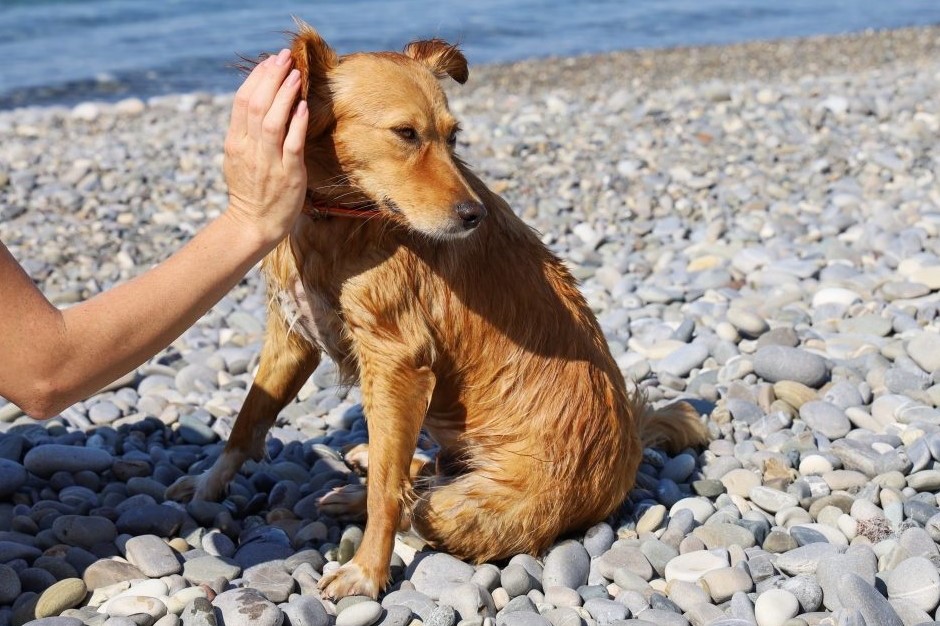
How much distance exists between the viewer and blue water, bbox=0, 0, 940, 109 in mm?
18219

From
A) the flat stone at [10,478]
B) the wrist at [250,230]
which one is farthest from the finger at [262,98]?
the flat stone at [10,478]

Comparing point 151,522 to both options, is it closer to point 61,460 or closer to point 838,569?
point 61,460

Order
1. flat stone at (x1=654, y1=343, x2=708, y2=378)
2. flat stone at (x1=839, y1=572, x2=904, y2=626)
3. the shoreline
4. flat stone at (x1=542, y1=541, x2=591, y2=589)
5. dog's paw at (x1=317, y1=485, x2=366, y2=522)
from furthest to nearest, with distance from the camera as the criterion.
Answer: the shoreline < flat stone at (x1=654, y1=343, x2=708, y2=378) < dog's paw at (x1=317, y1=485, x2=366, y2=522) < flat stone at (x1=542, y1=541, x2=591, y2=589) < flat stone at (x1=839, y1=572, x2=904, y2=626)

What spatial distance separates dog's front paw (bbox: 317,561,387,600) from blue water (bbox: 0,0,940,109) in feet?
48.4

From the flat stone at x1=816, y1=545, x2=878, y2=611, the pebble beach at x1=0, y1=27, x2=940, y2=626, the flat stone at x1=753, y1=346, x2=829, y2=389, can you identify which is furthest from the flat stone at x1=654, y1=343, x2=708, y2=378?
the flat stone at x1=816, y1=545, x2=878, y2=611

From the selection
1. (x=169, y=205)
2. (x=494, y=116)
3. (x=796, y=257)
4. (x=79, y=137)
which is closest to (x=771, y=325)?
(x=796, y=257)

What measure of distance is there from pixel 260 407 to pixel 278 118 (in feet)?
5.39

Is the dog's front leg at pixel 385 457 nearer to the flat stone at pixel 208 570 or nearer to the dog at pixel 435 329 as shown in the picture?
the dog at pixel 435 329

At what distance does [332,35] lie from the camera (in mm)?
22484

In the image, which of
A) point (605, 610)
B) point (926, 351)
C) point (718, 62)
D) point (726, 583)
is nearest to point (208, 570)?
point (605, 610)

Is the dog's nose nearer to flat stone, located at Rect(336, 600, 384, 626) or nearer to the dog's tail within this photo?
flat stone, located at Rect(336, 600, 384, 626)

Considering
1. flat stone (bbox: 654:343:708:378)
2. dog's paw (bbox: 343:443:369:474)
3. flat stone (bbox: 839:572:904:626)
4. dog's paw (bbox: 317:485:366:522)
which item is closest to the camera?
flat stone (bbox: 839:572:904:626)

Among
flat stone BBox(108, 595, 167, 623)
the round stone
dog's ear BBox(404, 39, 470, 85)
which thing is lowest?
the round stone

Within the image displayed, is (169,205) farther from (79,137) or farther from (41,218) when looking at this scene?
(79,137)
